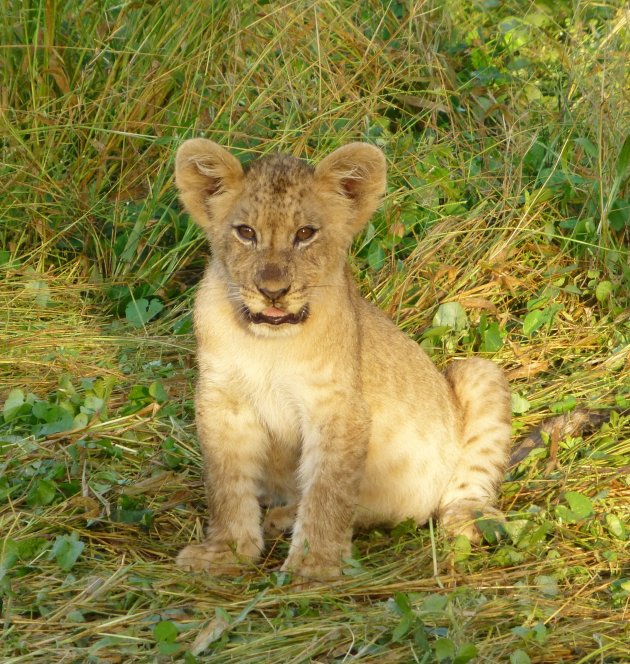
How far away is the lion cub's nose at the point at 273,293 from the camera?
410cm

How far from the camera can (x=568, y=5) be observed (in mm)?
8305

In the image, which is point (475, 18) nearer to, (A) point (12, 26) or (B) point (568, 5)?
(B) point (568, 5)

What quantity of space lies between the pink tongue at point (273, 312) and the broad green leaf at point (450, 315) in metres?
2.10

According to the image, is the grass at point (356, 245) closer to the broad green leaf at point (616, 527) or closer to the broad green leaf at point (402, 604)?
the broad green leaf at point (616, 527)

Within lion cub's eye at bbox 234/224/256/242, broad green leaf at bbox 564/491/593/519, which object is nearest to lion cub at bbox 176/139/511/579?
lion cub's eye at bbox 234/224/256/242

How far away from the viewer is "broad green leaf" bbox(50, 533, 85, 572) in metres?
4.09

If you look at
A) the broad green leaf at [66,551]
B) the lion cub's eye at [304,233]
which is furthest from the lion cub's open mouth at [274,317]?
the broad green leaf at [66,551]

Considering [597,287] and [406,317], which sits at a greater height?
[597,287]

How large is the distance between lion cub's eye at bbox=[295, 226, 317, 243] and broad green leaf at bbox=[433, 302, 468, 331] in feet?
6.44

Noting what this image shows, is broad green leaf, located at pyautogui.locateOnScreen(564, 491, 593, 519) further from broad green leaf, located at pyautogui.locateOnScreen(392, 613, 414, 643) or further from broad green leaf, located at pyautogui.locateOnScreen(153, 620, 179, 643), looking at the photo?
broad green leaf, located at pyautogui.locateOnScreen(153, 620, 179, 643)

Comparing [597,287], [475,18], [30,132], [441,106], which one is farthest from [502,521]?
[475,18]

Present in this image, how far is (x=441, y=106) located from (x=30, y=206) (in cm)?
255

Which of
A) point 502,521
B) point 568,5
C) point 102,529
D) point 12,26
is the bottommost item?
point 102,529

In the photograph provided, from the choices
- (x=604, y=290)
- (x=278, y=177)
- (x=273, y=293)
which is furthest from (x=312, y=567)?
(x=604, y=290)
